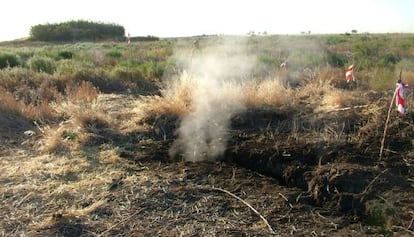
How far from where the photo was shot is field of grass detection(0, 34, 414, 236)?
4395mm

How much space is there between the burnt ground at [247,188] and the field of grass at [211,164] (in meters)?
0.01

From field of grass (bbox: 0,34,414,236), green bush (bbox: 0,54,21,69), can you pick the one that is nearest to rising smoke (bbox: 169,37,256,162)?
field of grass (bbox: 0,34,414,236)

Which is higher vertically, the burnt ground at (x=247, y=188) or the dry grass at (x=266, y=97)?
the dry grass at (x=266, y=97)

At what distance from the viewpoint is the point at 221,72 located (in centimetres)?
1073

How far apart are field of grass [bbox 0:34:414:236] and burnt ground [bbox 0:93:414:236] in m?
0.01

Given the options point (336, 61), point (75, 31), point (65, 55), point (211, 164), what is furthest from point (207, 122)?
point (75, 31)

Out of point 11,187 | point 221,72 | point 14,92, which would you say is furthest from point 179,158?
point 14,92

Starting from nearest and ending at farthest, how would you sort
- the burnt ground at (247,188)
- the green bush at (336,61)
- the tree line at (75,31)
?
the burnt ground at (247,188), the green bush at (336,61), the tree line at (75,31)

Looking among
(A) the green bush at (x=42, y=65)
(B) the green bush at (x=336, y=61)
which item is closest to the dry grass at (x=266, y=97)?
(A) the green bush at (x=42, y=65)

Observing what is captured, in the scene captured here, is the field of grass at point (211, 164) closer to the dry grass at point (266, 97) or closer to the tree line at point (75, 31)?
the dry grass at point (266, 97)

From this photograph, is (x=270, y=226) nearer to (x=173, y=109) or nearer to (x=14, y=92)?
(x=173, y=109)

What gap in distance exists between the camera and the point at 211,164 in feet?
19.2

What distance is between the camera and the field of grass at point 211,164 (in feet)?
14.4

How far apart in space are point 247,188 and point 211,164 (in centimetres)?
90
